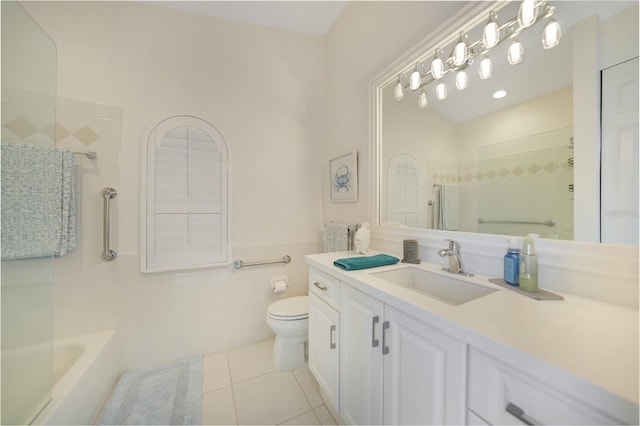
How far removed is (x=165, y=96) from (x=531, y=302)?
2.40 metres

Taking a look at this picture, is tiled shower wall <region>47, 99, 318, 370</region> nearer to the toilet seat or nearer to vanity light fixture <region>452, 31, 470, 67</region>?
the toilet seat

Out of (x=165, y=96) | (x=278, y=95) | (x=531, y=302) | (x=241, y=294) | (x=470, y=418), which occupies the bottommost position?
(x=241, y=294)

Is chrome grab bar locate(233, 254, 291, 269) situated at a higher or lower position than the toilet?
higher

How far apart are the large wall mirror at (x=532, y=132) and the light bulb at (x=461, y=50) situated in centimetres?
1

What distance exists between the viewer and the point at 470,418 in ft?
1.89

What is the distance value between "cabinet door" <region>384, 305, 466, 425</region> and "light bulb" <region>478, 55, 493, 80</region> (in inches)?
44.6

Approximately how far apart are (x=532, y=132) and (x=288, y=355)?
190 centimetres

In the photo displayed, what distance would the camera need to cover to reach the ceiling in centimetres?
177

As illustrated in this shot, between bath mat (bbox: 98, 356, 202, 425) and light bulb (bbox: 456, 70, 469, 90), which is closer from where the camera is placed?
light bulb (bbox: 456, 70, 469, 90)

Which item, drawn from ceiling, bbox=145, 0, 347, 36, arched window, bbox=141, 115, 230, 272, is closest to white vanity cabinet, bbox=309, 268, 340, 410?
arched window, bbox=141, 115, 230, 272

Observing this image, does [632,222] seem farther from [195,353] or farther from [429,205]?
[195,353]

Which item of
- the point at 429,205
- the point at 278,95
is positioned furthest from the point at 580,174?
the point at 278,95

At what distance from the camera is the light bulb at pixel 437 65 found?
119 centimetres

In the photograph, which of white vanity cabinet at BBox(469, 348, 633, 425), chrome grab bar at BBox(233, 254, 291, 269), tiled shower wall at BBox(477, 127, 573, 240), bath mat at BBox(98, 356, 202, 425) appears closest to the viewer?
white vanity cabinet at BBox(469, 348, 633, 425)
